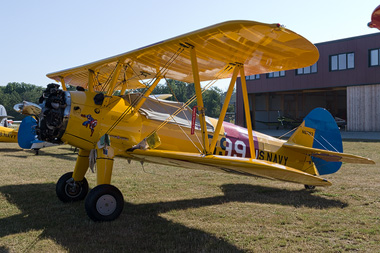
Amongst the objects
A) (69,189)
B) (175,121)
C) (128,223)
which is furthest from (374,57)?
(128,223)

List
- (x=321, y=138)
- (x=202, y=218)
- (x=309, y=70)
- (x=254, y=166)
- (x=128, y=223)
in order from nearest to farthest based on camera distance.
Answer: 1. (x=254, y=166)
2. (x=128, y=223)
3. (x=202, y=218)
4. (x=321, y=138)
5. (x=309, y=70)

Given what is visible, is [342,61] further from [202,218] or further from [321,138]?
[202,218]

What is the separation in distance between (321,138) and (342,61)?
902 inches

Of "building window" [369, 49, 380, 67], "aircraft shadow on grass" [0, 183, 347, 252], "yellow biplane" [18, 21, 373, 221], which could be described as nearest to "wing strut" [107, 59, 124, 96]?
"yellow biplane" [18, 21, 373, 221]

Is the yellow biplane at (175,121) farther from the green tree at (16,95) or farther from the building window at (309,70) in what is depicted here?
the green tree at (16,95)

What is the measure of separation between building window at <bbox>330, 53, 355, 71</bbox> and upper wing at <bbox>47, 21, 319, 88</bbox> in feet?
76.4

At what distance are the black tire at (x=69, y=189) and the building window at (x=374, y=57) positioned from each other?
83.9 ft

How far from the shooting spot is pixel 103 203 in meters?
4.48

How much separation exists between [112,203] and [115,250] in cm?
110

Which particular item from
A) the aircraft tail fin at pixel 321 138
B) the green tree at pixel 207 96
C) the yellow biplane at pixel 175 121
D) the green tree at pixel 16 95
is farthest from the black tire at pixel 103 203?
the green tree at pixel 16 95

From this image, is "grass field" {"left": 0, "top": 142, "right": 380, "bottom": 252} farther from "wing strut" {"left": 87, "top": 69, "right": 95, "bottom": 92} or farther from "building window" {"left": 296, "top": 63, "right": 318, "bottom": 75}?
"building window" {"left": 296, "top": 63, "right": 318, "bottom": 75}

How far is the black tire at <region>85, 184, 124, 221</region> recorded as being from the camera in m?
4.39

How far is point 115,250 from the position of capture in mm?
3514

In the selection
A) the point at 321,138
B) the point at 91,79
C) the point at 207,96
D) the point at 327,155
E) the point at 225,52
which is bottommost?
the point at 327,155
